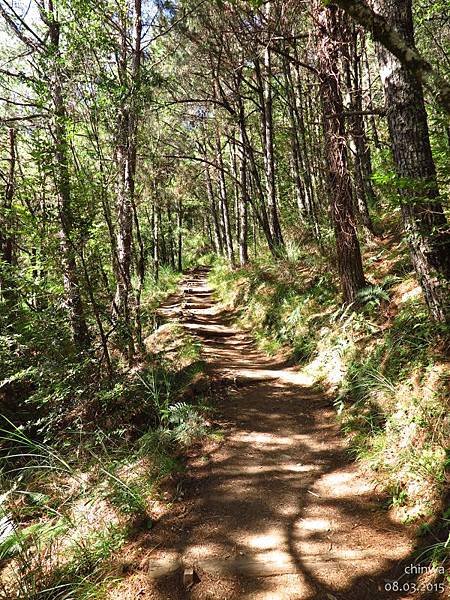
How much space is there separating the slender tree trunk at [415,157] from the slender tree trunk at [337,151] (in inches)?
68.9

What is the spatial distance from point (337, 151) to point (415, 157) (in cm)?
216

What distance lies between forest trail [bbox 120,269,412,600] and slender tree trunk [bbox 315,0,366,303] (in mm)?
2191

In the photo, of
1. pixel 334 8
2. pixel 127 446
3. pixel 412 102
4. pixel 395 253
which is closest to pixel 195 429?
pixel 127 446

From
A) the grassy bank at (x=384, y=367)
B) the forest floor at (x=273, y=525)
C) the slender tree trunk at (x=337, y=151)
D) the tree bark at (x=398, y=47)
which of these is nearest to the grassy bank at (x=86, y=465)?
the forest floor at (x=273, y=525)

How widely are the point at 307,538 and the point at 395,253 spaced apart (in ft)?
17.7

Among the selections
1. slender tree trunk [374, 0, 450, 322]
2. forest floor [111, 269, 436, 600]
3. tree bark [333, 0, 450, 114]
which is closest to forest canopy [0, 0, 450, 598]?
slender tree trunk [374, 0, 450, 322]

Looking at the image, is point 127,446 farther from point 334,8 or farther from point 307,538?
point 334,8

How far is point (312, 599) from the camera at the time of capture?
8.21ft

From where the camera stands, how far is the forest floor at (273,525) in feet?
8.75

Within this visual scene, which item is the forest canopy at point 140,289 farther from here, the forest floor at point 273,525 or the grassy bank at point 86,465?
the forest floor at point 273,525

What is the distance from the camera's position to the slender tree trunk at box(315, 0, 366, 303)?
5.62 meters

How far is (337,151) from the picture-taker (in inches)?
230

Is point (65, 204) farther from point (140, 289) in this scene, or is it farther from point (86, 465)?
point (86, 465)

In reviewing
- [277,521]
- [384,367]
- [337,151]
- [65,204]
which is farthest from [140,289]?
[277,521]
